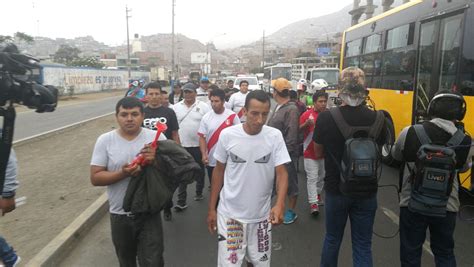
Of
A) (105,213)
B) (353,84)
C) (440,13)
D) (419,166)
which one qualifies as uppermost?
(440,13)

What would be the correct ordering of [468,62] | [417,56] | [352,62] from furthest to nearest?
[352,62], [417,56], [468,62]

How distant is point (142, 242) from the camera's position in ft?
9.96

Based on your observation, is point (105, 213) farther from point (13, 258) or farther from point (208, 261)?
point (13, 258)

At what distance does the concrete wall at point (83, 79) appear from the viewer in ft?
117

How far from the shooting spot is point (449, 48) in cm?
655

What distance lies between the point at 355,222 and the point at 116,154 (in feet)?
6.32

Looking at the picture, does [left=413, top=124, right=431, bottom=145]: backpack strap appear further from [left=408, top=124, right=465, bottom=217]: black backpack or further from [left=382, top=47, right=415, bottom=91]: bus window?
[left=382, top=47, right=415, bottom=91]: bus window

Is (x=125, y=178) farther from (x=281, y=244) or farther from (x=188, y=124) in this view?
(x=188, y=124)

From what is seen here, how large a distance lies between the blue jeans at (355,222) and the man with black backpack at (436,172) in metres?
0.29

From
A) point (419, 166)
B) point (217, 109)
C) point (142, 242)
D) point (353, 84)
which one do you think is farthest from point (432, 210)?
point (217, 109)

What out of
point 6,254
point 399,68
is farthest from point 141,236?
point 399,68

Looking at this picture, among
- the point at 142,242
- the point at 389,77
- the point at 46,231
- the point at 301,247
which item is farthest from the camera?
the point at 389,77

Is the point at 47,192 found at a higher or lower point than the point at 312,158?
lower

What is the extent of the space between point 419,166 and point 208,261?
228 cm
